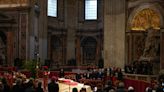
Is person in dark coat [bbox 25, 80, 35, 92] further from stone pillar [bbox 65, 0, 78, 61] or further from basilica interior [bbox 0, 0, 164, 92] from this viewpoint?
stone pillar [bbox 65, 0, 78, 61]

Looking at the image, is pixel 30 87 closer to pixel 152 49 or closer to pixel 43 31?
pixel 152 49

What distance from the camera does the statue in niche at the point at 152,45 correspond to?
27.9 m

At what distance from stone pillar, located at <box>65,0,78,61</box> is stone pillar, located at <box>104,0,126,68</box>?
32.7 ft

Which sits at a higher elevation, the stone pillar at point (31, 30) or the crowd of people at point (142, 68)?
the stone pillar at point (31, 30)

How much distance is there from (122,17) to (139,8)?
218cm

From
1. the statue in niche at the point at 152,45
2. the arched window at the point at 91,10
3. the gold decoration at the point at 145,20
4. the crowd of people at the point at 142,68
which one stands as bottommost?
the crowd of people at the point at 142,68

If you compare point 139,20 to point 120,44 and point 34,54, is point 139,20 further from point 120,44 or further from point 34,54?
point 34,54

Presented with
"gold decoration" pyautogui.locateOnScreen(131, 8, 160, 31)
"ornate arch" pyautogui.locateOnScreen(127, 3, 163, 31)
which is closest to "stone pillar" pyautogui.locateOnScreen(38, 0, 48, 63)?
"ornate arch" pyautogui.locateOnScreen(127, 3, 163, 31)

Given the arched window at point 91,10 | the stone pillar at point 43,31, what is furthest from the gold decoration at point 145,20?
the arched window at point 91,10

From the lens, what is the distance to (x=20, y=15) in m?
34.5

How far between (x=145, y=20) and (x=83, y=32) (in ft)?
47.2

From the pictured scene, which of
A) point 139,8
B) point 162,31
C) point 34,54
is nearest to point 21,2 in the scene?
point 34,54

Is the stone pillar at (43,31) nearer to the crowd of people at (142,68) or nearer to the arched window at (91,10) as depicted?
the arched window at (91,10)

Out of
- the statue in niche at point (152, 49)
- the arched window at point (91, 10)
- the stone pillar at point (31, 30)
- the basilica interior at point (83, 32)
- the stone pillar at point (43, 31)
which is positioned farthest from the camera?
the arched window at point (91, 10)
